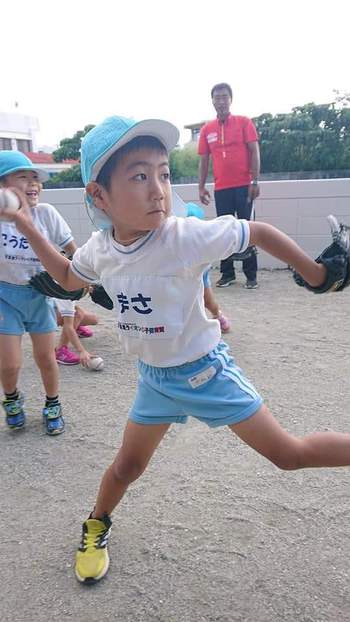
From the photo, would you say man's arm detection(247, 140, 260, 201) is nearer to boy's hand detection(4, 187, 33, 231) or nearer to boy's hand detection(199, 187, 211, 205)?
boy's hand detection(199, 187, 211, 205)

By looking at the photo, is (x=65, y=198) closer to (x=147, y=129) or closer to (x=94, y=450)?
(x=94, y=450)

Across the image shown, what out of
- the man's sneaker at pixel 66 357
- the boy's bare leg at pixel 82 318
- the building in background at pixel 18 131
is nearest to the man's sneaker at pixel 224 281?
the boy's bare leg at pixel 82 318

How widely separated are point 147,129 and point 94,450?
180cm

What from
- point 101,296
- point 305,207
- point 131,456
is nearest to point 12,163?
point 101,296

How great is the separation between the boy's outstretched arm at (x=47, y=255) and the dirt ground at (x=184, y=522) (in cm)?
103

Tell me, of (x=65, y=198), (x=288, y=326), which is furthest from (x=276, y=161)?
(x=288, y=326)

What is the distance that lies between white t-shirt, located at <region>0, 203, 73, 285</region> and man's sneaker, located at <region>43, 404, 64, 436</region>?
734mm

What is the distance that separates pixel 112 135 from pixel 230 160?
16.3 ft

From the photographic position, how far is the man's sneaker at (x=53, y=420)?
3.01 m

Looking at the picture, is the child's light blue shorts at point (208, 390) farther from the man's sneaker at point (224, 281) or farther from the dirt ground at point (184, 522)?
the man's sneaker at point (224, 281)

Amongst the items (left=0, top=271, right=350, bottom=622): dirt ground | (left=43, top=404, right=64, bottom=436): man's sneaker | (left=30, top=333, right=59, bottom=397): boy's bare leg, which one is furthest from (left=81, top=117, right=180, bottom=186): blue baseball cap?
(left=43, top=404, right=64, bottom=436): man's sneaker

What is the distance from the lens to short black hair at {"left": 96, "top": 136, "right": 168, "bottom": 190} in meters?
1.57

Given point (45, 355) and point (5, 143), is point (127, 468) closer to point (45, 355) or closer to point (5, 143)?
point (45, 355)

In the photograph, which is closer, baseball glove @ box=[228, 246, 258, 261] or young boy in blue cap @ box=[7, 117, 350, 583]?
young boy in blue cap @ box=[7, 117, 350, 583]
